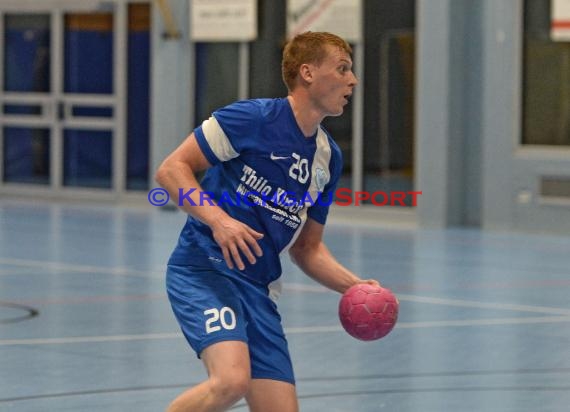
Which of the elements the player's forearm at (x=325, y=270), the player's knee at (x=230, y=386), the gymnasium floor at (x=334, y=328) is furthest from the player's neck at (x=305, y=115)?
the gymnasium floor at (x=334, y=328)

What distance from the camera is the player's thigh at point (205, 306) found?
536cm

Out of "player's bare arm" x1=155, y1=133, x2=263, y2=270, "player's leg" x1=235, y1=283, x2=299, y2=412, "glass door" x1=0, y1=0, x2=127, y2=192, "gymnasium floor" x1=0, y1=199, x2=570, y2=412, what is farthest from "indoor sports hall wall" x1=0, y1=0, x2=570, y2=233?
"player's bare arm" x1=155, y1=133, x2=263, y2=270

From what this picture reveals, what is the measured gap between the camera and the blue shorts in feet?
17.6

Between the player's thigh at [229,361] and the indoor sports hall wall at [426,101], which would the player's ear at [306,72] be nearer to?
the player's thigh at [229,361]

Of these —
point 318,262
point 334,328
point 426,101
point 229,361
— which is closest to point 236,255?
point 229,361

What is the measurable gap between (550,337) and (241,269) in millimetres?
4828

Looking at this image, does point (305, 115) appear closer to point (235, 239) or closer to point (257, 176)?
point (257, 176)

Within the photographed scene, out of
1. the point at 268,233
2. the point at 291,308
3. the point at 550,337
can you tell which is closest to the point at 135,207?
the point at 291,308

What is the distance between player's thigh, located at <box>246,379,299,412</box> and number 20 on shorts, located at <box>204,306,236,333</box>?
24 cm

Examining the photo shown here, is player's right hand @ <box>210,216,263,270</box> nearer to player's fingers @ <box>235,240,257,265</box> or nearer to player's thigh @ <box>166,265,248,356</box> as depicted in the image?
player's fingers @ <box>235,240,257,265</box>

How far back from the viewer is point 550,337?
31.9 ft

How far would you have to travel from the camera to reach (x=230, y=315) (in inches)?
213

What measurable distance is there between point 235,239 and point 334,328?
5.04m

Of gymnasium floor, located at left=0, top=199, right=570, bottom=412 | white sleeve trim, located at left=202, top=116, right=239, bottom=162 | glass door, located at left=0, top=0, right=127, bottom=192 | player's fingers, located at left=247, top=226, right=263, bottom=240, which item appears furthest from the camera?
glass door, located at left=0, top=0, right=127, bottom=192
